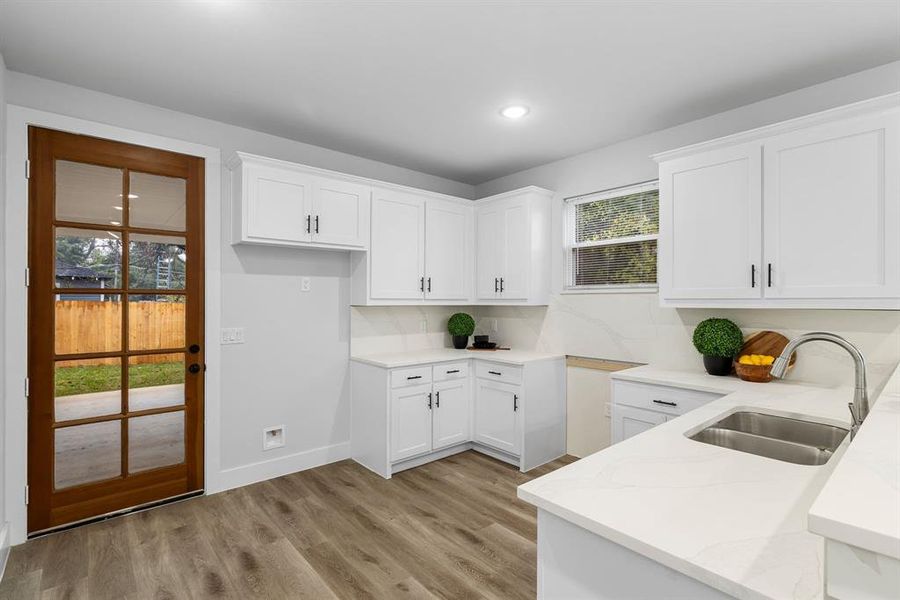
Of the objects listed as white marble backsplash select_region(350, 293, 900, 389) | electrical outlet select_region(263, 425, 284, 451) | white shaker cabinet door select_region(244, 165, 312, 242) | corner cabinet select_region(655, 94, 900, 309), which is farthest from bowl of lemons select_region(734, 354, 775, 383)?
electrical outlet select_region(263, 425, 284, 451)

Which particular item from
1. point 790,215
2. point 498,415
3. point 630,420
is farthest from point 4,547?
point 790,215

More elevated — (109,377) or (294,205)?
(294,205)

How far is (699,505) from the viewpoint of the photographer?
103 cm

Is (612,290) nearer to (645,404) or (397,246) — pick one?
(645,404)

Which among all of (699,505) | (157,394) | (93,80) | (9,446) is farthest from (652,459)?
(93,80)

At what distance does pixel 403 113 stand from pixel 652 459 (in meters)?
2.56

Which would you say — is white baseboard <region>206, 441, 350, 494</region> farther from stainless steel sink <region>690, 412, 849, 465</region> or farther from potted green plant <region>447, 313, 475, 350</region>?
stainless steel sink <region>690, 412, 849, 465</region>

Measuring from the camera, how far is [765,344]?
2.74m

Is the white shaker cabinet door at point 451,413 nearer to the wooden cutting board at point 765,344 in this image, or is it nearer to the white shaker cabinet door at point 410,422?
the white shaker cabinet door at point 410,422

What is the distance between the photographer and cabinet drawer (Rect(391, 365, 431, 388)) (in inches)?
134

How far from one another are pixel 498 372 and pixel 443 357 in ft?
1.55

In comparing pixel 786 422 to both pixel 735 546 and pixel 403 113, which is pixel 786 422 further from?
pixel 403 113

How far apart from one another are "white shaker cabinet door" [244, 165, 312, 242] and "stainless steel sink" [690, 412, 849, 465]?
8.89ft

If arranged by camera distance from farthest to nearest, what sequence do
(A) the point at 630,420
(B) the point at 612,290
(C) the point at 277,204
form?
(B) the point at 612,290
(C) the point at 277,204
(A) the point at 630,420
